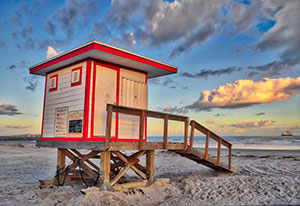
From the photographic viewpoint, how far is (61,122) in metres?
9.08

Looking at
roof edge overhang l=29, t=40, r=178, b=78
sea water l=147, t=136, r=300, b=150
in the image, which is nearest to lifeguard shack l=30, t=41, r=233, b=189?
roof edge overhang l=29, t=40, r=178, b=78

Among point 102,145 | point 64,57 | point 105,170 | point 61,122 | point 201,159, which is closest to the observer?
point 102,145

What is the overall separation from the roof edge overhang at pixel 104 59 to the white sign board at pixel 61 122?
1.62 meters

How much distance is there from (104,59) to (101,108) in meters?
1.57

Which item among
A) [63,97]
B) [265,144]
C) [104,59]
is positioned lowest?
[265,144]

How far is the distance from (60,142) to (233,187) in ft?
18.9

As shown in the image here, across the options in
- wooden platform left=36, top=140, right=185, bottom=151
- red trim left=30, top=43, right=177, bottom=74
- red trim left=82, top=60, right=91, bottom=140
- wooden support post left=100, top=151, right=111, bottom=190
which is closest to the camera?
wooden platform left=36, top=140, right=185, bottom=151

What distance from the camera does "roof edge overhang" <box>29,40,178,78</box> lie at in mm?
7801

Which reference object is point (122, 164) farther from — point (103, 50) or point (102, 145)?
point (103, 50)

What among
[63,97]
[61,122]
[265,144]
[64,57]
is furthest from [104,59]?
[265,144]

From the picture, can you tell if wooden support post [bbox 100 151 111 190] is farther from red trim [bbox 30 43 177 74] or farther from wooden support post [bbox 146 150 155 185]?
red trim [bbox 30 43 177 74]

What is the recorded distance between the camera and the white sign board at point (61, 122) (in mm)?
8852

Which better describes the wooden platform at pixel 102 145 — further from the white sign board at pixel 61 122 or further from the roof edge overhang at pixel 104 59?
the roof edge overhang at pixel 104 59

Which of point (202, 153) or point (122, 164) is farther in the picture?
point (202, 153)
